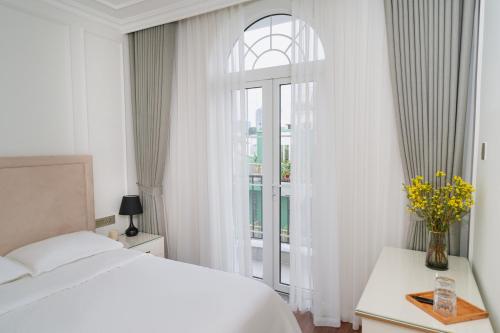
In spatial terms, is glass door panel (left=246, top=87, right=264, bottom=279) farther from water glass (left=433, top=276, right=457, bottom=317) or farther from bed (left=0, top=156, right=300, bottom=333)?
water glass (left=433, top=276, right=457, bottom=317)

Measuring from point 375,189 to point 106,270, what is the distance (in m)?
2.10

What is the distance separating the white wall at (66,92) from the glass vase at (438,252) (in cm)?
299

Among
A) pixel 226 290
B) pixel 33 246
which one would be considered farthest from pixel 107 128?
pixel 226 290

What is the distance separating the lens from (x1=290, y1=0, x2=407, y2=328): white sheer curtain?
2217mm

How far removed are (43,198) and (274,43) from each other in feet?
8.15

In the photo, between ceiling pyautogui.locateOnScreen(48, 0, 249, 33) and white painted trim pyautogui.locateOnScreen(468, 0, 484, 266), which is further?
ceiling pyautogui.locateOnScreen(48, 0, 249, 33)

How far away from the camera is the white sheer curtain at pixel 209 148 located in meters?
2.84

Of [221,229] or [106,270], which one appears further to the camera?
[221,229]

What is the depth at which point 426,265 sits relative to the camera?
5.72 ft

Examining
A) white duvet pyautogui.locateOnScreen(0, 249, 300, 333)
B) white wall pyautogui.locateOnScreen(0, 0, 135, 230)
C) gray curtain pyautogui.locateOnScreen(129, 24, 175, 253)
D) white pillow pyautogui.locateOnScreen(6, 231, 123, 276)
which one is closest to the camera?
white duvet pyautogui.locateOnScreen(0, 249, 300, 333)

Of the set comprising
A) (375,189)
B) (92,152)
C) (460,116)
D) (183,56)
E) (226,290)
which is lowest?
(226,290)

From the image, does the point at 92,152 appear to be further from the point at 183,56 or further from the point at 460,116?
the point at 460,116

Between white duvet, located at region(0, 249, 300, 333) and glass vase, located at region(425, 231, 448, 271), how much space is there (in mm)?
938

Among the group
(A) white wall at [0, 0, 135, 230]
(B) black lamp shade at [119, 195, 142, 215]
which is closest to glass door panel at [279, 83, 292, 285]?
(B) black lamp shade at [119, 195, 142, 215]
